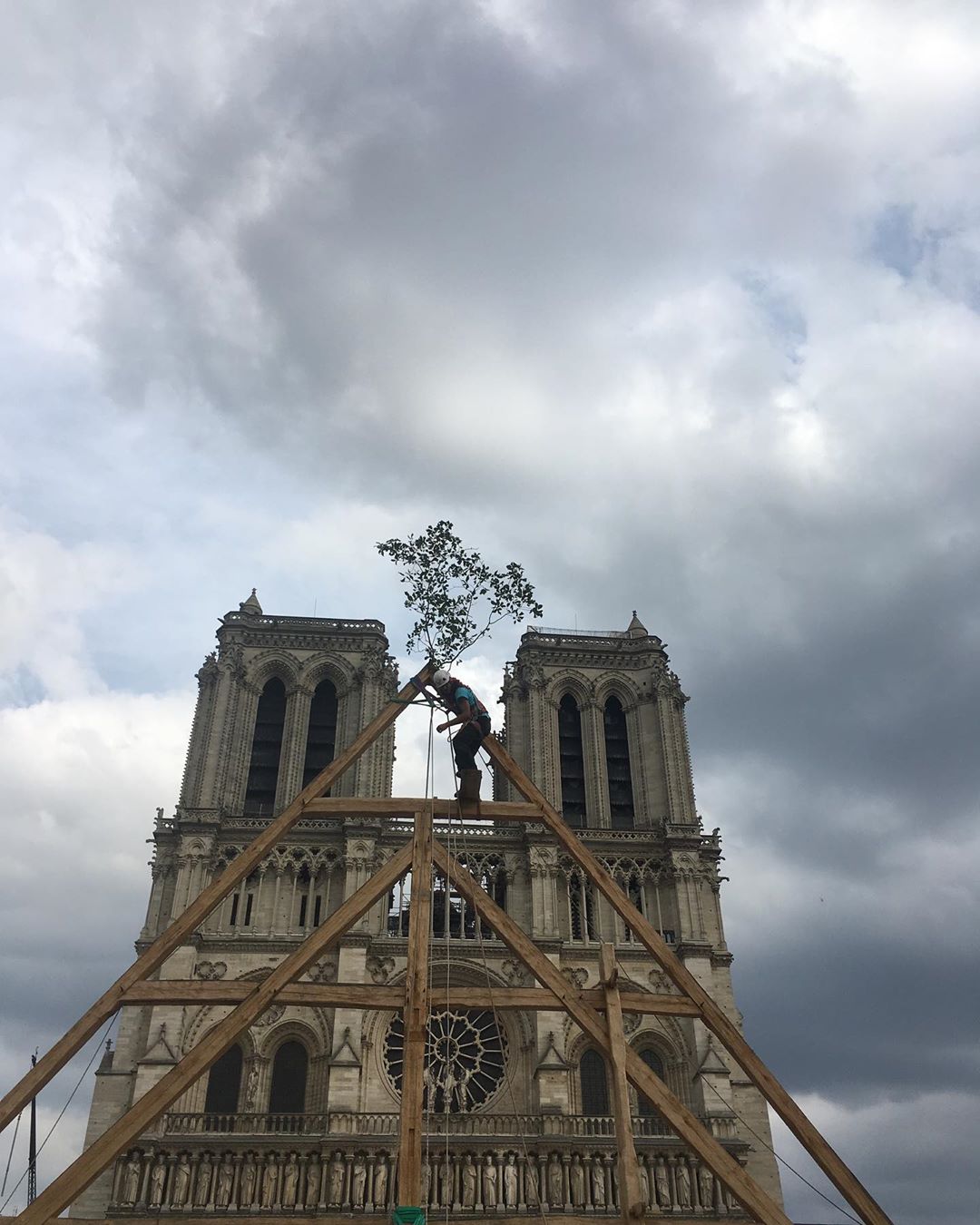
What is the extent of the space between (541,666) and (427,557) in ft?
65.7

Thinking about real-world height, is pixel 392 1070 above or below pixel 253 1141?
above

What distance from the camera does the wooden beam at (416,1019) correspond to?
11602 millimetres

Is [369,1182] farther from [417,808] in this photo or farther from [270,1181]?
[417,808]

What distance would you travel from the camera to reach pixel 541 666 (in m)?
42.9

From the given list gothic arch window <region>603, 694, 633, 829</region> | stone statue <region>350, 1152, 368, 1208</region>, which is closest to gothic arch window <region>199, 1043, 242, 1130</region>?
stone statue <region>350, 1152, 368, 1208</region>

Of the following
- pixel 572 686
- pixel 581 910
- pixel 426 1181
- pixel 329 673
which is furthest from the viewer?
pixel 572 686

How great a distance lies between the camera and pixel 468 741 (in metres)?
15.1

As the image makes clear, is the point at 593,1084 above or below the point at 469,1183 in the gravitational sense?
above

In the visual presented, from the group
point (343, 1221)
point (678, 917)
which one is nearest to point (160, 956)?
point (343, 1221)

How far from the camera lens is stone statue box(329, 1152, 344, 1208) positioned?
27359 mm

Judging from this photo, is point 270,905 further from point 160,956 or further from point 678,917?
point 160,956

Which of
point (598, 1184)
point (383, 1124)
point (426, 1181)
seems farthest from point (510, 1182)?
point (383, 1124)

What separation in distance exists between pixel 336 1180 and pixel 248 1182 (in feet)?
8.23

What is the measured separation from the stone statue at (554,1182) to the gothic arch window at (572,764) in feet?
42.0
